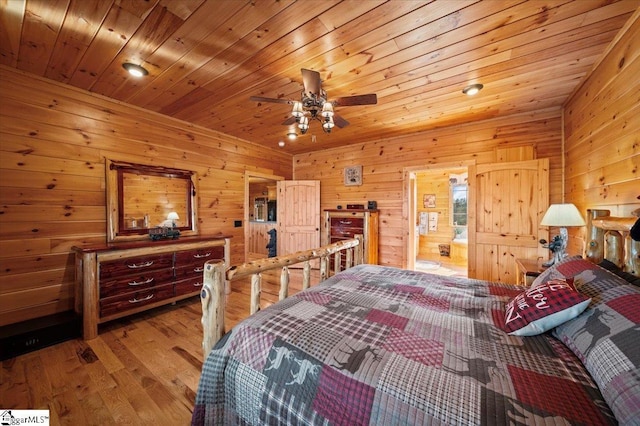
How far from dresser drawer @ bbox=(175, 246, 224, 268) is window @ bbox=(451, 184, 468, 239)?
18.6 ft

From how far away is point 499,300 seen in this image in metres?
1.59

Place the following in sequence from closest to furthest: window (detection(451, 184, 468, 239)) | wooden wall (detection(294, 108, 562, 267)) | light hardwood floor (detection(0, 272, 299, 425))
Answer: light hardwood floor (detection(0, 272, 299, 425)) → wooden wall (detection(294, 108, 562, 267)) → window (detection(451, 184, 468, 239))

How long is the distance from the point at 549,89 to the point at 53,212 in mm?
5475

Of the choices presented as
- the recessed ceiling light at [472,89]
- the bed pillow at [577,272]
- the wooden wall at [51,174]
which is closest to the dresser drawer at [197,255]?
the wooden wall at [51,174]

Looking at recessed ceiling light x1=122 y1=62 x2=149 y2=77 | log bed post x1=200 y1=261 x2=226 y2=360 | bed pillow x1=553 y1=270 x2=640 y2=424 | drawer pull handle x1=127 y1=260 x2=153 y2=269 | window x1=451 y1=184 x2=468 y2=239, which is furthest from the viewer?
window x1=451 y1=184 x2=468 y2=239

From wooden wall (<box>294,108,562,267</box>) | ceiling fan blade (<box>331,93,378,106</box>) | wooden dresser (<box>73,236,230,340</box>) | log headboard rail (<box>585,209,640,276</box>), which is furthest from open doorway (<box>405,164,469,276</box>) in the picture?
wooden dresser (<box>73,236,230,340</box>)

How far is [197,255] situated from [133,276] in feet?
2.41

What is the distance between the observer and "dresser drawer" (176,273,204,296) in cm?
314

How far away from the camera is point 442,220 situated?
21.3ft

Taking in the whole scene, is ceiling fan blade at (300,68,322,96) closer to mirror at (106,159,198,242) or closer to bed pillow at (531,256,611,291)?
bed pillow at (531,256,611,291)

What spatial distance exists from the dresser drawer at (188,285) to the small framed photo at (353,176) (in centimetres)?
312

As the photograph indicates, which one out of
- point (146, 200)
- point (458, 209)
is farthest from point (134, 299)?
point (458, 209)

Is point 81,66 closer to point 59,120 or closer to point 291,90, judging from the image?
point 59,120

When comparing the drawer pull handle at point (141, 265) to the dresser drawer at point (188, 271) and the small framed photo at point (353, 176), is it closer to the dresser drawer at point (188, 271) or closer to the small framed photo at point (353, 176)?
the dresser drawer at point (188, 271)
